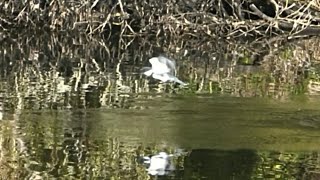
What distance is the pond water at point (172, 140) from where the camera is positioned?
509 cm

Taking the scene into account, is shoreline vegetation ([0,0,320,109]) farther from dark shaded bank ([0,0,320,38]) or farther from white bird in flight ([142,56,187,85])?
white bird in flight ([142,56,187,85])

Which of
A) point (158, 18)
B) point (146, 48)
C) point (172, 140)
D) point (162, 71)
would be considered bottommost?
point (172, 140)

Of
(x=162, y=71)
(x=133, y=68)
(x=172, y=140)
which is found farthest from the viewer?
(x=133, y=68)

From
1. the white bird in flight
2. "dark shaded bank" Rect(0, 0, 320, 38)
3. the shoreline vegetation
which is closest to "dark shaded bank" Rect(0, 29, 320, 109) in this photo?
the shoreline vegetation

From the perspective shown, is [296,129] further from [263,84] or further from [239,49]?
[239,49]

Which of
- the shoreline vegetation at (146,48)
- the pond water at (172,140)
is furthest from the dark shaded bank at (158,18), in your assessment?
the pond water at (172,140)

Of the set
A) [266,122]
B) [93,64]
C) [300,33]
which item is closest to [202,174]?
[266,122]

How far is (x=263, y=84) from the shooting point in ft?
28.4

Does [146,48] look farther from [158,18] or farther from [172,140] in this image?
[172,140]

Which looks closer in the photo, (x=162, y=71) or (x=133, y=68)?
(x=162, y=71)

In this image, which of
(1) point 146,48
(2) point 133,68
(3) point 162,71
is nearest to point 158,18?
(1) point 146,48

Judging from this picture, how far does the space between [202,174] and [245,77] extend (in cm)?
432

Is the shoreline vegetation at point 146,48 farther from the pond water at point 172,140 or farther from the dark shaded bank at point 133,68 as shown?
the pond water at point 172,140

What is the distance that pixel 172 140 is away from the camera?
5.77 m
